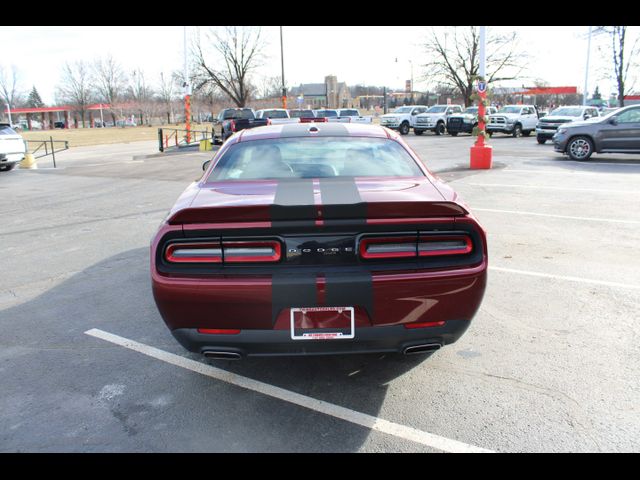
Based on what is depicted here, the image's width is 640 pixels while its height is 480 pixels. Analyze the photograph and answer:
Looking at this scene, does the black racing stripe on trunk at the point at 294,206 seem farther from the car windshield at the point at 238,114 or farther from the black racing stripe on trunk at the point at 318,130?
the car windshield at the point at 238,114

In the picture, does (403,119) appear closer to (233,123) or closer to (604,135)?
(233,123)

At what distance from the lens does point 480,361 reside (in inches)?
135

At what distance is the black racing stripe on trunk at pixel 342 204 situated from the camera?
105 inches

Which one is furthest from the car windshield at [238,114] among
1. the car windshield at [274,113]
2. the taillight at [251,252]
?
the taillight at [251,252]

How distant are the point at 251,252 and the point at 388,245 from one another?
2.47 ft

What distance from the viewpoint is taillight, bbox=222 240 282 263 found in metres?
2.69

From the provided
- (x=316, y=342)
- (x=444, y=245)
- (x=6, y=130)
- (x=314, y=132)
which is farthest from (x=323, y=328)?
(x=6, y=130)

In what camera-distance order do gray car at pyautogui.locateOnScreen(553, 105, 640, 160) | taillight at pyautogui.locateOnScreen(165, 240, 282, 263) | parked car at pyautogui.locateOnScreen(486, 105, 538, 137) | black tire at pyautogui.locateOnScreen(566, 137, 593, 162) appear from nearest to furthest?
taillight at pyautogui.locateOnScreen(165, 240, 282, 263) < gray car at pyautogui.locateOnScreen(553, 105, 640, 160) < black tire at pyautogui.locateOnScreen(566, 137, 593, 162) < parked car at pyautogui.locateOnScreen(486, 105, 538, 137)

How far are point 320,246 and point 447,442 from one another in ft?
4.03

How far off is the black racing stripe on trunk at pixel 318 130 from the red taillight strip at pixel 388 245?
1.64 metres

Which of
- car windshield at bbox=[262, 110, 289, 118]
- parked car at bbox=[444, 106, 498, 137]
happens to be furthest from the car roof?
parked car at bbox=[444, 106, 498, 137]

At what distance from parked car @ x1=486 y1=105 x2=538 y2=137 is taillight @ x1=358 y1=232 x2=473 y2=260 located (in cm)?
2854

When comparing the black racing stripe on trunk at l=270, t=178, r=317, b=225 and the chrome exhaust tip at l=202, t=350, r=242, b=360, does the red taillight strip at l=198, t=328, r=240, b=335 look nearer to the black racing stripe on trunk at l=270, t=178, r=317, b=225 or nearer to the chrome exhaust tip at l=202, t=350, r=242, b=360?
the chrome exhaust tip at l=202, t=350, r=242, b=360

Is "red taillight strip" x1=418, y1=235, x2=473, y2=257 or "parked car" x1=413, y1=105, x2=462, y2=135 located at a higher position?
"parked car" x1=413, y1=105, x2=462, y2=135
